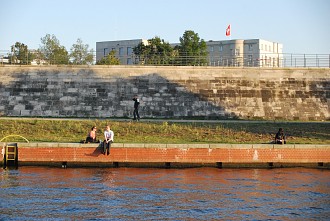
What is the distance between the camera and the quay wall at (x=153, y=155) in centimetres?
2681

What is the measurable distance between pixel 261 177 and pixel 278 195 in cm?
372

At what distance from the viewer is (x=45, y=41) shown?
88625mm

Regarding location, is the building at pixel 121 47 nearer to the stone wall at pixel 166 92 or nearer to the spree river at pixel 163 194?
the stone wall at pixel 166 92

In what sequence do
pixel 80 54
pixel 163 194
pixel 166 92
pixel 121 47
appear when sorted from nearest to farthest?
Result: pixel 163 194 → pixel 166 92 → pixel 80 54 → pixel 121 47

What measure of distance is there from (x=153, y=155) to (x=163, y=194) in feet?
20.2

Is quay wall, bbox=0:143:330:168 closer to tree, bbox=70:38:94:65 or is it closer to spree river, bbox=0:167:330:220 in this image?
spree river, bbox=0:167:330:220

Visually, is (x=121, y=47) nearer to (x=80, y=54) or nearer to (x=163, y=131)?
(x=80, y=54)

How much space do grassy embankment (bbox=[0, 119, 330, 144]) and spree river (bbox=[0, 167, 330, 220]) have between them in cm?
516

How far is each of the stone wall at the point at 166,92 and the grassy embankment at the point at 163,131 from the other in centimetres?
762

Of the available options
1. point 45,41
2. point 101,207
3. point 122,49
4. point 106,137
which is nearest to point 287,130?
point 106,137

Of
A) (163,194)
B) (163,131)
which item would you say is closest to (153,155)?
(163,194)

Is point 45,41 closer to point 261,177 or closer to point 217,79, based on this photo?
point 217,79

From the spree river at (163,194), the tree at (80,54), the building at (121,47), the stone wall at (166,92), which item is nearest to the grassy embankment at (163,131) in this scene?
the spree river at (163,194)

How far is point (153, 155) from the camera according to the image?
27.0 meters
